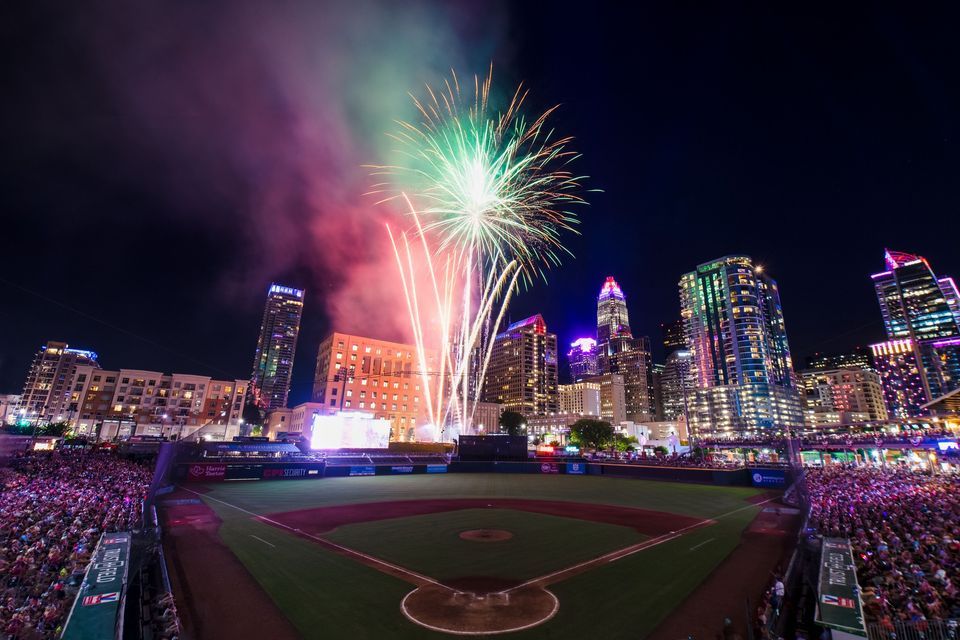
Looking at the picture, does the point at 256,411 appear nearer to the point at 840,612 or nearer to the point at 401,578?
the point at 401,578

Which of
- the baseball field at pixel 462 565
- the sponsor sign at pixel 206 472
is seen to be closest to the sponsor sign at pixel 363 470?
the sponsor sign at pixel 206 472

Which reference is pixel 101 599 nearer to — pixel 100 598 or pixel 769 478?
pixel 100 598

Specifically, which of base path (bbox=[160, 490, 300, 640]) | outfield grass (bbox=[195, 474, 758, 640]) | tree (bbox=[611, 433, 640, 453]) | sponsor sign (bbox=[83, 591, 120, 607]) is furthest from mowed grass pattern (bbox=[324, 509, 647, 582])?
tree (bbox=[611, 433, 640, 453])

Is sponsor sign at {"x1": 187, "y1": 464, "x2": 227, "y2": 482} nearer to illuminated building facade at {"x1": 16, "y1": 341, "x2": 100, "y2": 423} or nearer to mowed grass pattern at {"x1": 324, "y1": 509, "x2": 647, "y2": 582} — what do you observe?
mowed grass pattern at {"x1": 324, "y1": 509, "x2": 647, "y2": 582}

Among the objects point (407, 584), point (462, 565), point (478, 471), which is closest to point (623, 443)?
point (478, 471)

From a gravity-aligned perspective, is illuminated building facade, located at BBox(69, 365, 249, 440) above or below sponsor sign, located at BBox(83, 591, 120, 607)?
above

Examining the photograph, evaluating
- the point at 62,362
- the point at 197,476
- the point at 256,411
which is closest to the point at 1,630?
the point at 197,476
